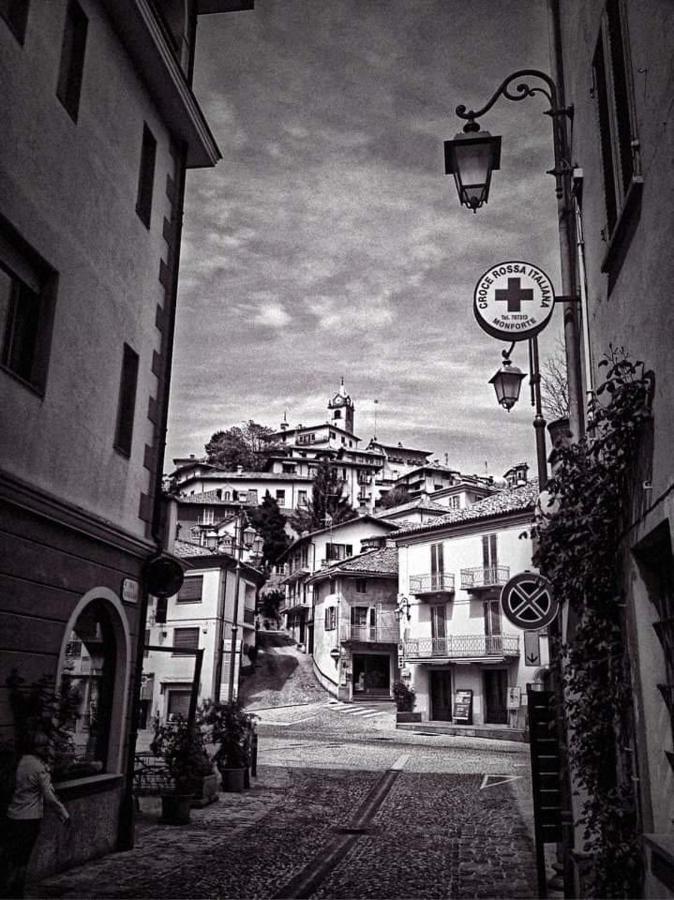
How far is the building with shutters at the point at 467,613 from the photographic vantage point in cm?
3803

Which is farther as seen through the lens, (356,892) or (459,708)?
(459,708)

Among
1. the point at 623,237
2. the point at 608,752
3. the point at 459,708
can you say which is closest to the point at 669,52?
the point at 623,237

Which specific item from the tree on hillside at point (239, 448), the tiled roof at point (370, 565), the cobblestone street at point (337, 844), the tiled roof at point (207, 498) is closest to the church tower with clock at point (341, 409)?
the tree on hillside at point (239, 448)

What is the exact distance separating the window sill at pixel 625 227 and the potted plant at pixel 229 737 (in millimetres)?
11110

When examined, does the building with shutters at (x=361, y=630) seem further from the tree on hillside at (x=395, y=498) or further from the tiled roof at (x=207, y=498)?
the tree on hillside at (x=395, y=498)

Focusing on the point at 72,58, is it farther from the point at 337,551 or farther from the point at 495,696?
the point at 337,551

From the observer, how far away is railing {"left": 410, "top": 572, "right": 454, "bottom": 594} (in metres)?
41.4

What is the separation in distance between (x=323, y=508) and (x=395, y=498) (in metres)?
18.0

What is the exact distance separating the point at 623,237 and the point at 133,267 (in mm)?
6824

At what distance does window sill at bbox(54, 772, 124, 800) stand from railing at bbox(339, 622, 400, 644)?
39640mm

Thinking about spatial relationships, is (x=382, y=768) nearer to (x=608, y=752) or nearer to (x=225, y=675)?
(x=608, y=752)

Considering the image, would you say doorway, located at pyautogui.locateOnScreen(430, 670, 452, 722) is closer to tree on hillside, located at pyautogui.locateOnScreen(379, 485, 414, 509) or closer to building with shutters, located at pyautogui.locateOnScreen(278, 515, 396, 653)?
building with shutters, located at pyautogui.locateOnScreen(278, 515, 396, 653)

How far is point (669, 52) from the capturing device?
4.80 meters

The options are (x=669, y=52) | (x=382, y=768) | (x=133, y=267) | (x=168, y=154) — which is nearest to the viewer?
(x=669, y=52)
